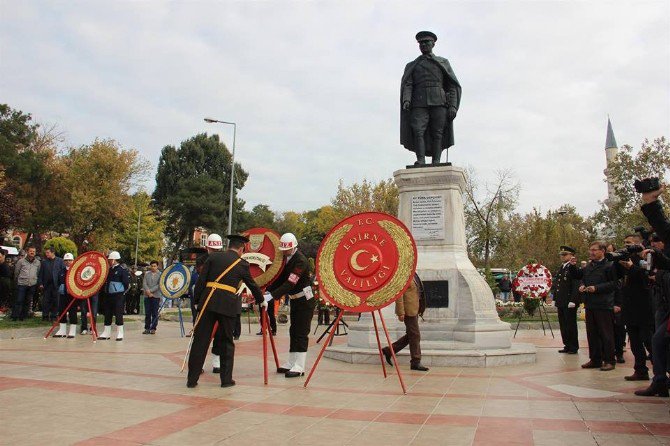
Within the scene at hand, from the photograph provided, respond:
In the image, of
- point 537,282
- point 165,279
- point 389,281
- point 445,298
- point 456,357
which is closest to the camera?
point 389,281

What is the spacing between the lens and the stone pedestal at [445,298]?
31.9 feet

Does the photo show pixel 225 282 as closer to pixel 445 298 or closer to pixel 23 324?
pixel 445 298

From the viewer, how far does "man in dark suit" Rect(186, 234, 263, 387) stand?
288 inches

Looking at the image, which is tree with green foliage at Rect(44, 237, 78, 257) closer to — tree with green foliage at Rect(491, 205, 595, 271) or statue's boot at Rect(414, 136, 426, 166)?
statue's boot at Rect(414, 136, 426, 166)

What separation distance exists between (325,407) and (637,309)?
5.01 meters

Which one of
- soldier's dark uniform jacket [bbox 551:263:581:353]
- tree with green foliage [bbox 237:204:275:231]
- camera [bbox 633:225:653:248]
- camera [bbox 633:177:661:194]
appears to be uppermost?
tree with green foliage [bbox 237:204:275:231]

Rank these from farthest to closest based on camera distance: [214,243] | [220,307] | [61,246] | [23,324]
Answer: [61,246]
[23,324]
[214,243]
[220,307]

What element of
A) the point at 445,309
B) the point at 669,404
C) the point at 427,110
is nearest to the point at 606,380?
the point at 669,404

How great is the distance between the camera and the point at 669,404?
6.24m

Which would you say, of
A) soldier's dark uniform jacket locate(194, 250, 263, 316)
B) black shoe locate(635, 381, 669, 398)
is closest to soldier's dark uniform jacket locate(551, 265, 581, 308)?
black shoe locate(635, 381, 669, 398)

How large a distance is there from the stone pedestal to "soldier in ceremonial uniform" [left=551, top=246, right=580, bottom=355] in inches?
61.9

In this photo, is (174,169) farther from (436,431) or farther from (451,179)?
(436,431)

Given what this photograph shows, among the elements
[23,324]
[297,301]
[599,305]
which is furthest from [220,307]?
[23,324]

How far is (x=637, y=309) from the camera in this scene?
8125mm
